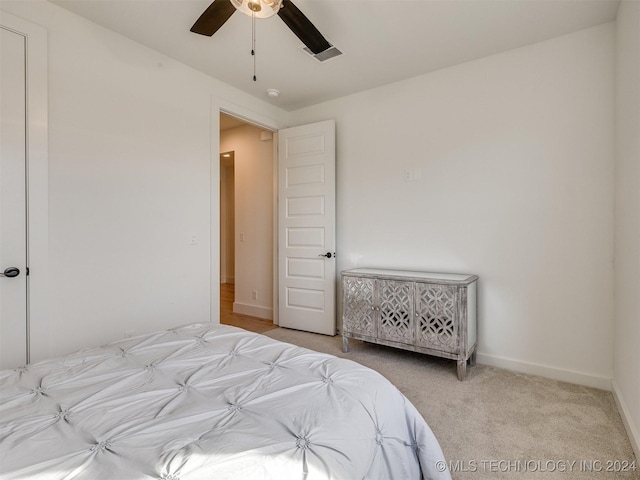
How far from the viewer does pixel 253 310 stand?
14.8ft

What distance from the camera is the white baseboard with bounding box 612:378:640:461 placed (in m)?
1.64

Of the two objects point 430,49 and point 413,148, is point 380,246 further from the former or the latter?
point 430,49

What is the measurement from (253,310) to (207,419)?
3598 mm

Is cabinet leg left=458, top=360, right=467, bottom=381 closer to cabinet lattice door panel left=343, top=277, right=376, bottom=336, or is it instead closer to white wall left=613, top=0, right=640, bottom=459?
cabinet lattice door panel left=343, top=277, right=376, bottom=336

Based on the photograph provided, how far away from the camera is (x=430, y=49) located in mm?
2666

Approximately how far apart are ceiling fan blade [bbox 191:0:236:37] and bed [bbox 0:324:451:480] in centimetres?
179

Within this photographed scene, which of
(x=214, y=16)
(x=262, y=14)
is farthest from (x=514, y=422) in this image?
(x=214, y=16)

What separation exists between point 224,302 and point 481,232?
13.4 ft

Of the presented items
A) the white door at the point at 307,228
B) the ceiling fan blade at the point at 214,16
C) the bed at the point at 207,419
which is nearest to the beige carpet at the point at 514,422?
the bed at the point at 207,419

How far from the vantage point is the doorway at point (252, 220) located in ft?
14.2

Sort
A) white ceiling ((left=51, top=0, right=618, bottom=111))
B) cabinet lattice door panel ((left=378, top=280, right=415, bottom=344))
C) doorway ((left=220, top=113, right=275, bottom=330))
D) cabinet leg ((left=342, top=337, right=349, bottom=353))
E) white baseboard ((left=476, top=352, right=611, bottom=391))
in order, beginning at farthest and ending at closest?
1. doorway ((left=220, top=113, right=275, bottom=330))
2. cabinet leg ((left=342, top=337, right=349, bottom=353))
3. cabinet lattice door panel ((left=378, top=280, right=415, bottom=344))
4. white baseboard ((left=476, top=352, right=611, bottom=391))
5. white ceiling ((left=51, top=0, right=618, bottom=111))

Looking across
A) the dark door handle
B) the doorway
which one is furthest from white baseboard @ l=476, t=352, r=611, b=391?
the dark door handle

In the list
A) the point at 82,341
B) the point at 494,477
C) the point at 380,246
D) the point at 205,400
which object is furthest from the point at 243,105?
the point at 494,477

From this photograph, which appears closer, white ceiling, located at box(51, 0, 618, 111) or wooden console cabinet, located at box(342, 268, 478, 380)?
white ceiling, located at box(51, 0, 618, 111)
